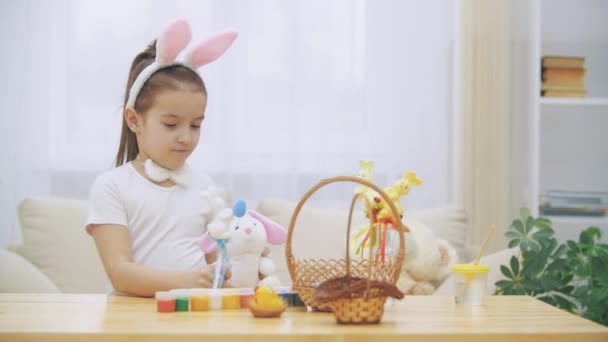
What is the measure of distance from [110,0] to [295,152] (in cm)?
93

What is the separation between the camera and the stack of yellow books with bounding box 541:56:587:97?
3074 mm

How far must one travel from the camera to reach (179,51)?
1.53 m

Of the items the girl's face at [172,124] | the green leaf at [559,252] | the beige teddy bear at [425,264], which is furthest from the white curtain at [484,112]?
the girl's face at [172,124]

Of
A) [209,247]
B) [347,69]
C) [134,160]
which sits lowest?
[209,247]

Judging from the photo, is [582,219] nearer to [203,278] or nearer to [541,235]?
[541,235]

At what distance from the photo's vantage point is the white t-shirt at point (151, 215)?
1497 mm

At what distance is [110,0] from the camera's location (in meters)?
3.00

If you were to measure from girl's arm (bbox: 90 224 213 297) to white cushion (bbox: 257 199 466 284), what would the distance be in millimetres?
1019

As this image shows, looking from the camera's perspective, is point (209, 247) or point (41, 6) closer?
point (209, 247)

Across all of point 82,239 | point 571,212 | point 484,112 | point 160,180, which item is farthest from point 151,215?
point 571,212

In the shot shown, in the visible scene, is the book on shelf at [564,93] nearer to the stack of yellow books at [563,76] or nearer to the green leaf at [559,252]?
the stack of yellow books at [563,76]

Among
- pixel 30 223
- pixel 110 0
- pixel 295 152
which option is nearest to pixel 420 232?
pixel 295 152

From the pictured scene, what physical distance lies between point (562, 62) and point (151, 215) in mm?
2108

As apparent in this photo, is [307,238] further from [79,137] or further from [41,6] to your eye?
[41,6]
